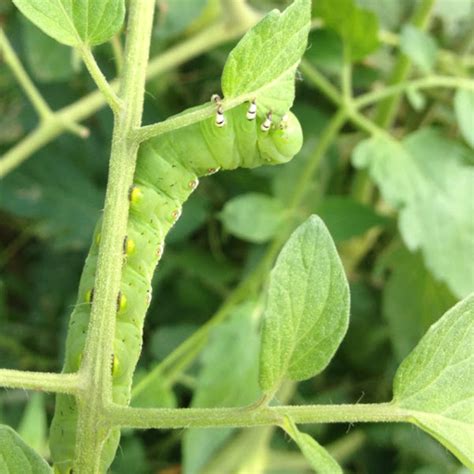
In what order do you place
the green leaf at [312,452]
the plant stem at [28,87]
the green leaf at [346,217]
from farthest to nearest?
the green leaf at [346,217]
the plant stem at [28,87]
the green leaf at [312,452]

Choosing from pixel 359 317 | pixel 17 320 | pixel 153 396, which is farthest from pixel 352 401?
pixel 17 320

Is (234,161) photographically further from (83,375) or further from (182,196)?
(83,375)

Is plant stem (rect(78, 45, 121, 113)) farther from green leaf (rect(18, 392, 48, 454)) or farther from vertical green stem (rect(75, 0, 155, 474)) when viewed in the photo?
green leaf (rect(18, 392, 48, 454))

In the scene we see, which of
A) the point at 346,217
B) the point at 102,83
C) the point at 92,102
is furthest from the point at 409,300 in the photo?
the point at 102,83

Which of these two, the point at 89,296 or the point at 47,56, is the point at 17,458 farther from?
the point at 47,56

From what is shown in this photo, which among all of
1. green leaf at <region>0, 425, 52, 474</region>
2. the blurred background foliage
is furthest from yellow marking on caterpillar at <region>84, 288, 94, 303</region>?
the blurred background foliage

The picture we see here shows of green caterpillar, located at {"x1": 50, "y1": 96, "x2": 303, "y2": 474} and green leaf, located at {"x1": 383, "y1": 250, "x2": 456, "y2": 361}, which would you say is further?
green leaf, located at {"x1": 383, "y1": 250, "x2": 456, "y2": 361}

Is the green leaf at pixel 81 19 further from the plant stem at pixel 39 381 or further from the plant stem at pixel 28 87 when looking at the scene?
the plant stem at pixel 28 87

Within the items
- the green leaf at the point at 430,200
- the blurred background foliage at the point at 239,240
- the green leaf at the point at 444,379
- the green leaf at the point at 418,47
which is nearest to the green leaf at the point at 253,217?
the blurred background foliage at the point at 239,240

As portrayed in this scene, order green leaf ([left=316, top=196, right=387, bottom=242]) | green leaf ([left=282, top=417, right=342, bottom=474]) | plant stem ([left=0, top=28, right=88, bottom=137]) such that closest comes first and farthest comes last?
green leaf ([left=282, top=417, right=342, bottom=474])
plant stem ([left=0, top=28, right=88, bottom=137])
green leaf ([left=316, top=196, right=387, bottom=242])
